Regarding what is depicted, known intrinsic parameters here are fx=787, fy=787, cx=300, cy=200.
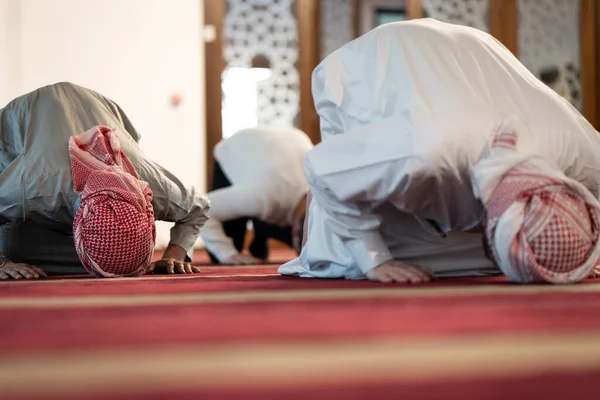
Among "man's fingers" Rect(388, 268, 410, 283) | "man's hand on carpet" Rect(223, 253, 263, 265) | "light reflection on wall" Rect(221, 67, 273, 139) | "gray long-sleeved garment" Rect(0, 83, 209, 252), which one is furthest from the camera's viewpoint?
"light reflection on wall" Rect(221, 67, 273, 139)

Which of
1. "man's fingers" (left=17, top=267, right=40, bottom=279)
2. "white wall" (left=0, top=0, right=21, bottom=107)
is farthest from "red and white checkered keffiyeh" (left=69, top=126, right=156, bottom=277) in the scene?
"white wall" (left=0, top=0, right=21, bottom=107)

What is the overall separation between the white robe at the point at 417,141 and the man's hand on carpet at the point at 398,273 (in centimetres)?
3

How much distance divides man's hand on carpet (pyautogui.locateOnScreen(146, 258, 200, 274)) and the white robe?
0.50 meters

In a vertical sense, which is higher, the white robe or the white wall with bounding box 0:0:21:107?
the white wall with bounding box 0:0:21:107

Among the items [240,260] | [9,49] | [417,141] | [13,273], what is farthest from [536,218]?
[9,49]

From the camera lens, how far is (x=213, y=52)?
19.3ft

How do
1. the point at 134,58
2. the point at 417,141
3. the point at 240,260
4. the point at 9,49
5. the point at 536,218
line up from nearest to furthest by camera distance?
1. the point at 536,218
2. the point at 417,141
3. the point at 240,260
4. the point at 9,49
5. the point at 134,58

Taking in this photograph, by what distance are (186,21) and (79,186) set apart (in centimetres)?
407

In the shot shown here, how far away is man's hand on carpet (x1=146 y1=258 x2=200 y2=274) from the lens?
2.26 meters

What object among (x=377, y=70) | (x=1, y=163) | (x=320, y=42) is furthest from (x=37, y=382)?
(x=320, y=42)

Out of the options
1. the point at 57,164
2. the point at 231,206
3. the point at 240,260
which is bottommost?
the point at 240,260

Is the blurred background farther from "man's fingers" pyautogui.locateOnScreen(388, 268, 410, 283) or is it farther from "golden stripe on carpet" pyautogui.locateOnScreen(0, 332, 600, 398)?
"golden stripe on carpet" pyautogui.locateOnScreen(0, 332, 600, 398)

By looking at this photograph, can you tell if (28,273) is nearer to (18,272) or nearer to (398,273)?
(18,272)

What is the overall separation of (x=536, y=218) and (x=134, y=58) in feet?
15.6
